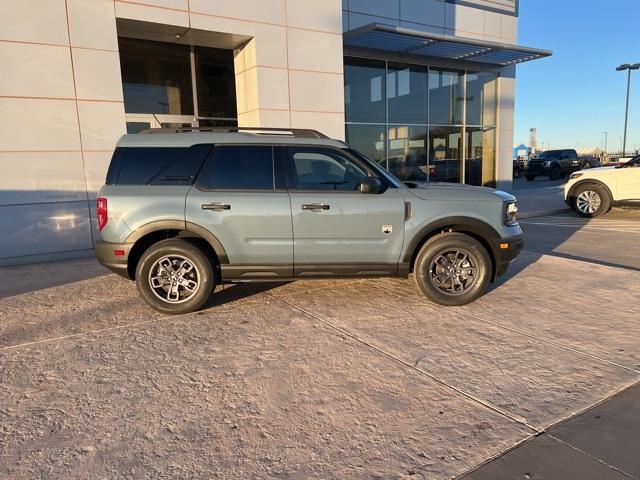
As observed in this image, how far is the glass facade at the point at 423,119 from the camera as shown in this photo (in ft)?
43.6

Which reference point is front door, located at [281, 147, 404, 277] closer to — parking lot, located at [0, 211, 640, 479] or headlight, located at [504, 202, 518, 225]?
parking lot, located at [0, 211, 640, 479]

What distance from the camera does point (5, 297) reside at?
5809mm

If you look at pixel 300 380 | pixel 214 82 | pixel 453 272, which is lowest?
pixel 300 380

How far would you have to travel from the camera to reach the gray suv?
16.0 feet

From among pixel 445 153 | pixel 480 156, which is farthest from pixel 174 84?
pixel 480 156

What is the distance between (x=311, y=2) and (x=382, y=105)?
4.41 metres

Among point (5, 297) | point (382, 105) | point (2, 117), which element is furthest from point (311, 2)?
point (5, 297)

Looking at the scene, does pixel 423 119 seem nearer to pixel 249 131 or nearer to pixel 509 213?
pixel 509 213

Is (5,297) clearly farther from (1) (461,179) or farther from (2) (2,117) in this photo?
→ (1) (461,179)

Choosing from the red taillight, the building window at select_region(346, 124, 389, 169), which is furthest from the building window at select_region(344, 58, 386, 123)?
the red taillight

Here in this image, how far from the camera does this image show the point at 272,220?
4.92 m

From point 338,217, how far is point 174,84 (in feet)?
23.8

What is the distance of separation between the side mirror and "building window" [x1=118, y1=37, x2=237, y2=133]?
6.79 meters

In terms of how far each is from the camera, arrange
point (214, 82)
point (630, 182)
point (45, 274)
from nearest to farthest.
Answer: point (45, 274) < point (214, 82) < point (630, 182)
